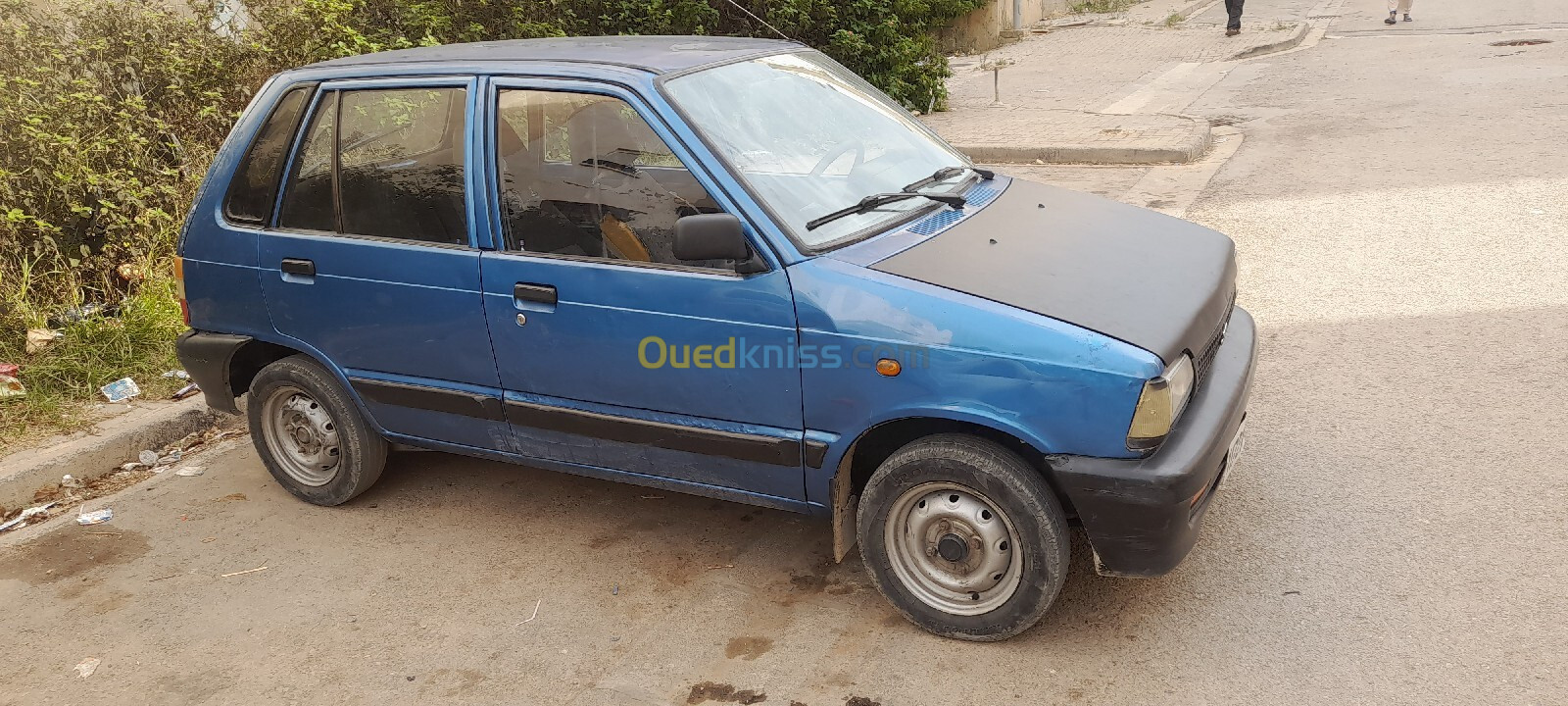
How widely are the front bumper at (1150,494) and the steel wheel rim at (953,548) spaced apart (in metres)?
0.25

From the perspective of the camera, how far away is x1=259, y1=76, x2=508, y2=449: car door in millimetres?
4066

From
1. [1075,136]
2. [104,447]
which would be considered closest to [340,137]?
[104,447]

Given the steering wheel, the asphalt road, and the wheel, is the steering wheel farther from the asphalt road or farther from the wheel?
the wheel

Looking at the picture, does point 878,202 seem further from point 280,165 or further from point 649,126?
point 280,165

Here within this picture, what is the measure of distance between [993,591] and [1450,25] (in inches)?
700

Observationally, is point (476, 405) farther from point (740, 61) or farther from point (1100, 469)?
point (1100, 469)

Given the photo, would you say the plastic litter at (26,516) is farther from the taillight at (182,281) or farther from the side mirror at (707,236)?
the side mirror at (707,236)

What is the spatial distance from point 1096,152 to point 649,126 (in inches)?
280

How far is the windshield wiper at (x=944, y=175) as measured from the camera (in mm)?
4098

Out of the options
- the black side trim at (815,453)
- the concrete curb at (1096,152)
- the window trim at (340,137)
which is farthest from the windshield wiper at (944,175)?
the concrete curb at (1096,152)

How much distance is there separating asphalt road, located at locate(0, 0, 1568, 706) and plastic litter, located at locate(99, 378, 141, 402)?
82 centimetres

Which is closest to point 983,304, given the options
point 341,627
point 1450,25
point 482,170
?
point 482,170

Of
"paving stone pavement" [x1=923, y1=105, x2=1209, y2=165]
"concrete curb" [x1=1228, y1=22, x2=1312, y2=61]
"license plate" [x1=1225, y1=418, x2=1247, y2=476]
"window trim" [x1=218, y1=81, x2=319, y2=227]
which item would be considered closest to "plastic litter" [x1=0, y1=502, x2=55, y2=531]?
"window trim" [x1=218, y1=81, x2=319, y2=227]

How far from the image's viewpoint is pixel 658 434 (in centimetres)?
385
